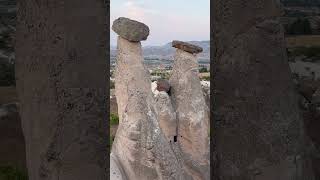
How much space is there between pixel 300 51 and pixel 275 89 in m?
0.27

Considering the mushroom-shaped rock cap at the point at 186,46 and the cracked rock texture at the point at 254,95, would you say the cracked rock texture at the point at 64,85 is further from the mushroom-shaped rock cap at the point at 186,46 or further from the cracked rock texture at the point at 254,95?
the mushroom-shaped rock cap at the point at 186,46

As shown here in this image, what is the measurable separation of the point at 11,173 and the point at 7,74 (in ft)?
1.62

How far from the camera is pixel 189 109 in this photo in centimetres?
1067

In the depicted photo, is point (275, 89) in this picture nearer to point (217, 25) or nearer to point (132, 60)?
point (217, 25)

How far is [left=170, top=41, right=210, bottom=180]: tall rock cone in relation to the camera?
1051 centimetres

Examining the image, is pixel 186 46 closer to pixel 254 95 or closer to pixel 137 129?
pixel 137 129

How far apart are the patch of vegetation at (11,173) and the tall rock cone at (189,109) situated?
7.99 meters

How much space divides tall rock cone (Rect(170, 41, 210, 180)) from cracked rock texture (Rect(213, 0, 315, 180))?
26.0 ft

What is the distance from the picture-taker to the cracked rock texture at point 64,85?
7.79ft

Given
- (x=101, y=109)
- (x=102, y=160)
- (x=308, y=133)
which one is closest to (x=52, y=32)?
(x=101, y=109)

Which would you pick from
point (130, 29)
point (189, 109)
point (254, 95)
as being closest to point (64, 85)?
point (254, 95)

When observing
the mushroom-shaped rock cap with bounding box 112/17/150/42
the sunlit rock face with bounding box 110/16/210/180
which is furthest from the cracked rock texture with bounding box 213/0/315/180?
the mushroom-shaped rock cap with bounding box 112/17/150/42

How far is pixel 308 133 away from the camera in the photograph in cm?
253

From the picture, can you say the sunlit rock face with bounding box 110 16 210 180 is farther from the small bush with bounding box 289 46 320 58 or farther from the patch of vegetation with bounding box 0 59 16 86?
the small bush with bounding box 289 46 320 58
